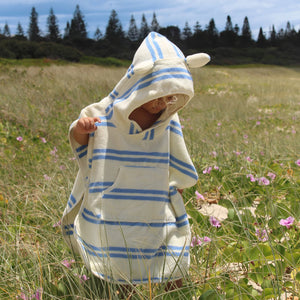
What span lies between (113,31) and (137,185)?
44.8 metres

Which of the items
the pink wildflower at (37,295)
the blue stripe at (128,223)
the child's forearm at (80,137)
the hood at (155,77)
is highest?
the hood at (155,77)

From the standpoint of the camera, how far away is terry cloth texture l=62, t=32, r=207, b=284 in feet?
5.23

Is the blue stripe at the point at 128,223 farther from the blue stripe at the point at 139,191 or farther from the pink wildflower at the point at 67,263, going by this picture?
the pink wildflower at the point at 67,263

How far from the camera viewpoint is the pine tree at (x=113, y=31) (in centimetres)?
4328

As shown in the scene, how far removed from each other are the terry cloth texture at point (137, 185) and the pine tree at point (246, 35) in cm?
5751

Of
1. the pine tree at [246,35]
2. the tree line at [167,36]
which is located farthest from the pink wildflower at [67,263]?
the pine tree at [246,35]

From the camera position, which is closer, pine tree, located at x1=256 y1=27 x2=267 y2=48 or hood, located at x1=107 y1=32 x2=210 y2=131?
hood, located at x1=107 y1=32 x2=210 y2=131

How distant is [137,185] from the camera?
1705mm

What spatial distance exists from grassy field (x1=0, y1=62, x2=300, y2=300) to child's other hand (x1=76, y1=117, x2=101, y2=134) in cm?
62

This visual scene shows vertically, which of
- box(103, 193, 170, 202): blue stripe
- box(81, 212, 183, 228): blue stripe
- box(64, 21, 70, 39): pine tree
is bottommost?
box(81, 212, 183, 228): blue stripe

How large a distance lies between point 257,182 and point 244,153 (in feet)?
2.75

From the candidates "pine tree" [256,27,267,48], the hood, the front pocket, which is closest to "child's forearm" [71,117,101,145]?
the hood

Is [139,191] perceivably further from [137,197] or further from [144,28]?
[144,28]

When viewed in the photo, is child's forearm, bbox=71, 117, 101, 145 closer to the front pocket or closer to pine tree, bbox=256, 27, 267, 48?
the front pocket
